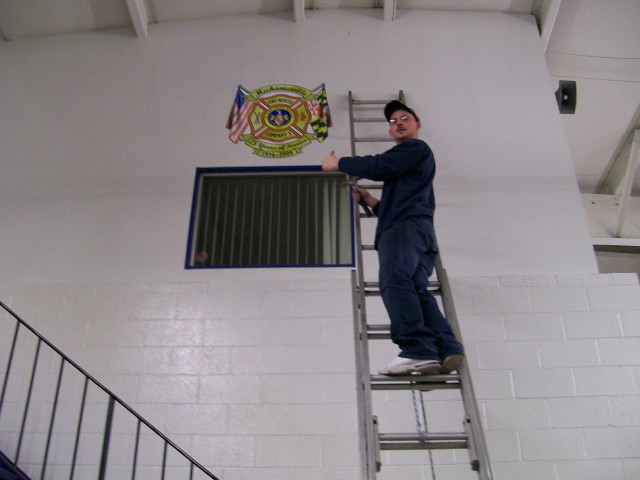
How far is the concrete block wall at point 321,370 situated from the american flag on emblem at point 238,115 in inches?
50.7

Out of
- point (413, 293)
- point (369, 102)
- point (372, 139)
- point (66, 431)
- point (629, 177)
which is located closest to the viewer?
point (413, 293)

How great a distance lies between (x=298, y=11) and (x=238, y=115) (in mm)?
1144

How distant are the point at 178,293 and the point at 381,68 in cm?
247

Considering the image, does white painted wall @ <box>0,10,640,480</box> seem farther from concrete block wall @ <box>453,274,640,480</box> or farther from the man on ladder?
the man on ladder

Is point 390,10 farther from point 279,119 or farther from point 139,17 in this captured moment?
point 139,17

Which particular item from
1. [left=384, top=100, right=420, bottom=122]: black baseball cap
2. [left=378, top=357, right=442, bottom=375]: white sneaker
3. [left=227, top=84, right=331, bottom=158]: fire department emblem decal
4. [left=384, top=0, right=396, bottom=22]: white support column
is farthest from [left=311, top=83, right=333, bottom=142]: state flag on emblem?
[left=378, top=357, right=442, bottom=375]: white sneaker

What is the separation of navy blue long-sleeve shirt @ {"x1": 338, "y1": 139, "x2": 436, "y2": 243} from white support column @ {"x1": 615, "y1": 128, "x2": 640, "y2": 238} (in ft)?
14.1

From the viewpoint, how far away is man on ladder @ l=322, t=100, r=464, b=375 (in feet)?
7.12

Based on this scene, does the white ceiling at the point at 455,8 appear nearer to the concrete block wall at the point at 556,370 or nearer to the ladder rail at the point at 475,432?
the concrete block wall at the point at 556,370

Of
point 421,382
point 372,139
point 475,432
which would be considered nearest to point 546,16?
point 372,139

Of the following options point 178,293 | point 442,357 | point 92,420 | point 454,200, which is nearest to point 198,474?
point 92,420

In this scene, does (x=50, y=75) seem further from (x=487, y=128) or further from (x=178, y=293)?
(x=487, y=128)

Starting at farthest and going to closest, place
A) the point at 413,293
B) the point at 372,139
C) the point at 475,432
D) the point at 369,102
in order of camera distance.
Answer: the point at 369,102 → the point at 372,139 → the point at 413,293 → the point at 475,432

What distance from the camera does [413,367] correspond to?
2.15 meters
